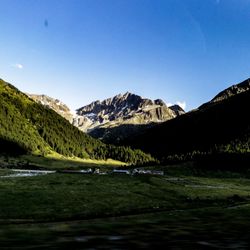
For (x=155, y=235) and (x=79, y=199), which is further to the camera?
(x=79, y=199)

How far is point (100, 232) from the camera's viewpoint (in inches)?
1513

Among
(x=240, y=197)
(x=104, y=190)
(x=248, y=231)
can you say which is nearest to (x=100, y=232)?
(x=248, y=231)

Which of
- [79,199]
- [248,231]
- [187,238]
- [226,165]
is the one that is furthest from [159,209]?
[226,165]

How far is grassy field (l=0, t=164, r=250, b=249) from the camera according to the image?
32094 mm

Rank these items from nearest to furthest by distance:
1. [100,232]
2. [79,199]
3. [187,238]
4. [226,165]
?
[187,238] < [100,232] < [79,199] < [226,165]

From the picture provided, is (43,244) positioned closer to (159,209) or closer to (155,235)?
(155,235)

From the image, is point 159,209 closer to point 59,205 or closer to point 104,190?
point 59,205

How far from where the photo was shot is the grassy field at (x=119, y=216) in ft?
105

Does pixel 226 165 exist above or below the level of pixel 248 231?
above

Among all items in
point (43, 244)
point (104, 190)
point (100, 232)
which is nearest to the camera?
point (43, 244)

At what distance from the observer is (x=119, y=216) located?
197 ft

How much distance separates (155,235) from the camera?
35.5m

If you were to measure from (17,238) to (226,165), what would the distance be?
525ft

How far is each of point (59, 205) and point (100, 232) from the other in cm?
2939
